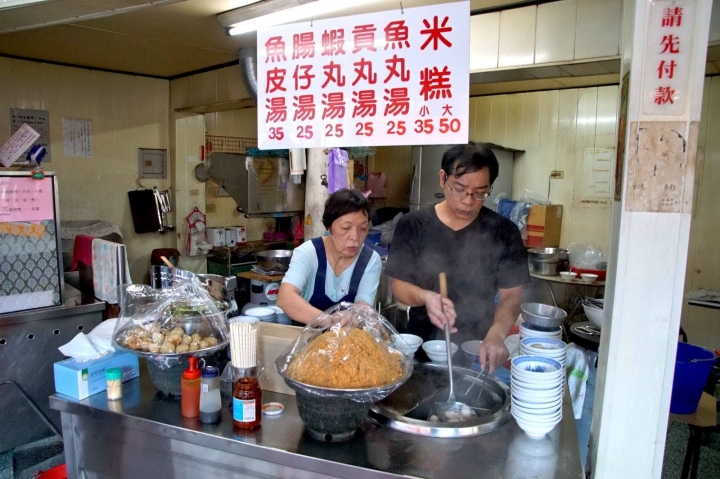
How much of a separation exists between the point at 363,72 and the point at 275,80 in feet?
1.31

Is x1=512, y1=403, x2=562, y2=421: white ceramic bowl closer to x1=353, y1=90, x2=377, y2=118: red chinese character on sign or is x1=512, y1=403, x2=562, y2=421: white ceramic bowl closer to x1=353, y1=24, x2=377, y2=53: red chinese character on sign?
x1=353, y1=90, x2=377, y2=118: red chinese character on sign

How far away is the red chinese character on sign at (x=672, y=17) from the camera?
1.38 meters

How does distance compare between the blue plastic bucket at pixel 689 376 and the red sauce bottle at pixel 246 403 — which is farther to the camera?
the blue plastic bucket at pixel 689 376

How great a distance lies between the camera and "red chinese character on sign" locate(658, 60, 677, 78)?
139cm

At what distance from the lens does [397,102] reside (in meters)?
1.93

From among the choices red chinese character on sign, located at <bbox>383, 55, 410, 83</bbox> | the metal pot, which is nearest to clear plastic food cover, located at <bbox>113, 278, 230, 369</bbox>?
red chinese character on sign, located at <bbox>383, 55, 410, 83</bbox>

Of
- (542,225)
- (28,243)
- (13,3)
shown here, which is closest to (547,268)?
(542,225)

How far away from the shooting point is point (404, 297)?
104 inches

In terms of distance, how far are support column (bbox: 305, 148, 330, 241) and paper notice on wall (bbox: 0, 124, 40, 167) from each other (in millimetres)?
2338

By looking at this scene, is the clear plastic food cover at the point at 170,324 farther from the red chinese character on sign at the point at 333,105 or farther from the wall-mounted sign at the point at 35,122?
the wall-mounted sign at the point at 35,122

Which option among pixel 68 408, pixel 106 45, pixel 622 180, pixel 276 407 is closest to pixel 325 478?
pixel 276 407

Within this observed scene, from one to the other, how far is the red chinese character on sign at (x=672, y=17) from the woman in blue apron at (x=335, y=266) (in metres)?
1.59

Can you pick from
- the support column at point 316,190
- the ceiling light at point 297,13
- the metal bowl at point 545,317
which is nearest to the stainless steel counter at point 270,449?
the metal bowl at point 545,317

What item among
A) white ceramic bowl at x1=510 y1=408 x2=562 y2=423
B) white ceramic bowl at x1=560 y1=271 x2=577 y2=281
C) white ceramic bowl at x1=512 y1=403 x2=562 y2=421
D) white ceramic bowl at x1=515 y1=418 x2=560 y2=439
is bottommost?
white ceramic bowl at x1=560 y1=271 x2=577 y2=281
